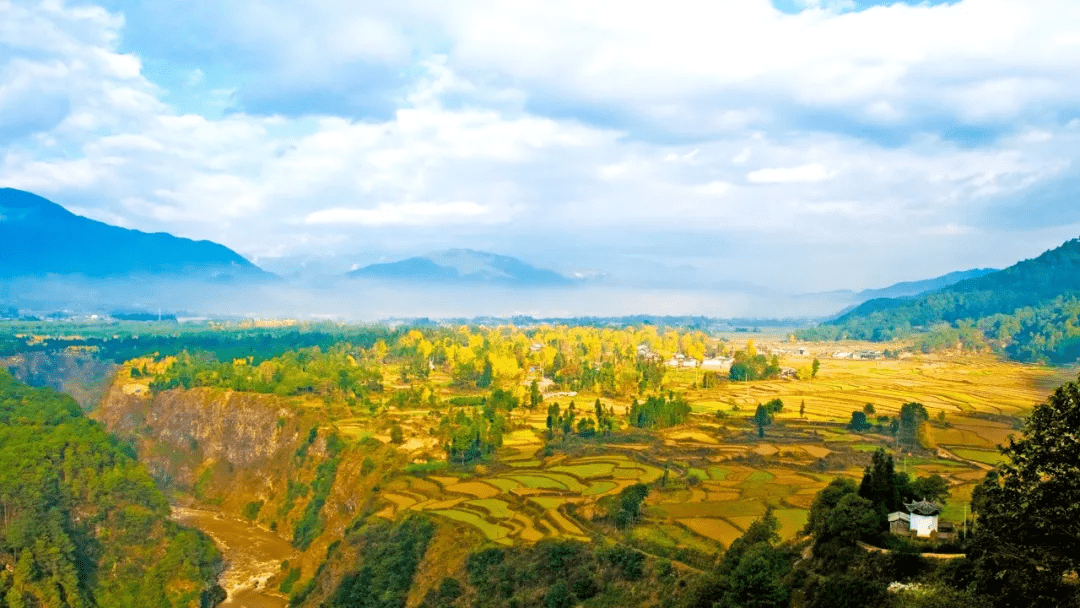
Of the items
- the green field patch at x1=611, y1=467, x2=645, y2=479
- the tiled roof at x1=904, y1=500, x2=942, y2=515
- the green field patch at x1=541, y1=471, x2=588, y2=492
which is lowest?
the green field patch at x1=541, y1=471, x2=588, y2=492

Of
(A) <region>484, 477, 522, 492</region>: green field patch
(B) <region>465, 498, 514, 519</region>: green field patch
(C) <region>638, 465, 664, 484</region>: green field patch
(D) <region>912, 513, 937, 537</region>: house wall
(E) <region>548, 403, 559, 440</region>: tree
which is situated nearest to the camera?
(D) <region>912, 513, 937, 537</region>: house wall

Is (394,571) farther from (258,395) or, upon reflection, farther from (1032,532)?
(258,395)

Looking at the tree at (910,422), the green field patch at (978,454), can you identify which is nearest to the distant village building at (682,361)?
the tree at (910,422)

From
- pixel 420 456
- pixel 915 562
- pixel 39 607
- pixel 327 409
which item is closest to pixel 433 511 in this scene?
pixel 420 456

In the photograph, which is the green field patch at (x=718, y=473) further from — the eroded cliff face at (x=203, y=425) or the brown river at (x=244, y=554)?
the eroded cliff face at (x=203, y=425)

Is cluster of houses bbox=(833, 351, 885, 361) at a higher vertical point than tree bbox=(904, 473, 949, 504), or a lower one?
higher

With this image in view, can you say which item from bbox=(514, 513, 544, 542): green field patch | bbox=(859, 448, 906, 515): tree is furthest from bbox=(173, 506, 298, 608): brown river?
bbox=(859, 448, 906, 515): tree

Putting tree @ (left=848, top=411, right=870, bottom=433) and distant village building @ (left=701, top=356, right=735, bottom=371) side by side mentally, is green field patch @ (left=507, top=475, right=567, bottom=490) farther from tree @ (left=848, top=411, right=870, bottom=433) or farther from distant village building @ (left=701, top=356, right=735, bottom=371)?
distant village building @ (left=701, top=356, right=735, bottom=371)
